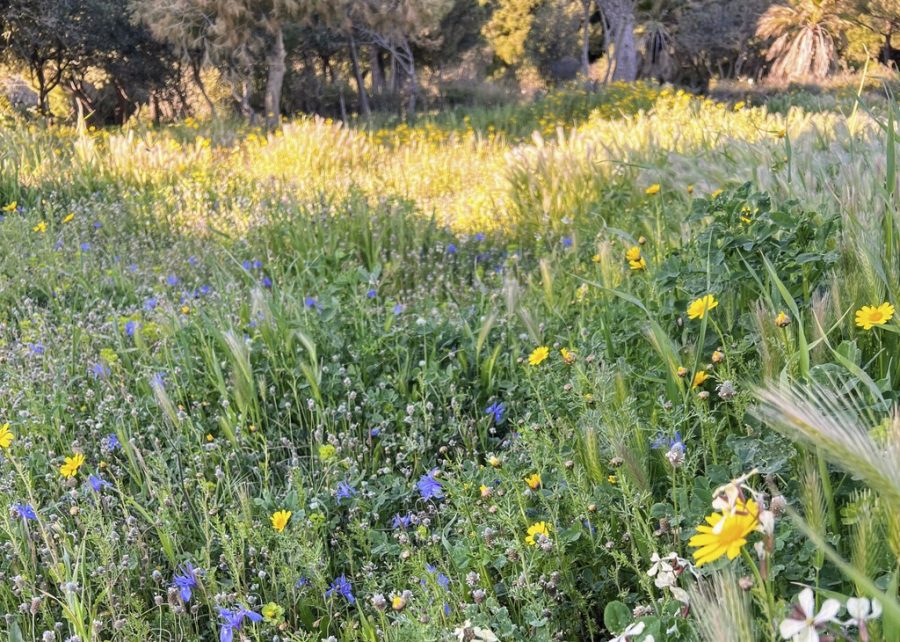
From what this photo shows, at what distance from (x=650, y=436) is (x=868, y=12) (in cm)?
2101

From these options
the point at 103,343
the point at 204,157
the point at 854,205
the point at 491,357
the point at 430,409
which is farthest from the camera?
the point at 204,157

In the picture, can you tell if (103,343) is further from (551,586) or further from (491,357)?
(551,586)

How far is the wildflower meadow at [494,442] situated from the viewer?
107 cm

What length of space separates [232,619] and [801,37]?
25934 millimetres

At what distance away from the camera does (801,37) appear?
2308 centimetres

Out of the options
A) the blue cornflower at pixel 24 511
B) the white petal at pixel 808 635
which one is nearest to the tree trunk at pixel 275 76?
the blue cornflower at pixel 24 511

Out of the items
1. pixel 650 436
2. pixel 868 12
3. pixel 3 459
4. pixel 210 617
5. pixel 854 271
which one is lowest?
pixel 210 617

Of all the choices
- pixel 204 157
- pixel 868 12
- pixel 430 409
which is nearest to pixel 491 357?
pixel 430 409

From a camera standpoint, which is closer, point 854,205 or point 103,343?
point 854,205

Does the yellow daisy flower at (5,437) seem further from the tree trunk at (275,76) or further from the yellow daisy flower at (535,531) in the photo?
the tree trunk at (275,76)

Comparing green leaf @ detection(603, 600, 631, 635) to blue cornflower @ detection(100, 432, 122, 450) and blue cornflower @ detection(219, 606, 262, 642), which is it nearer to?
blue cornflower @ detection(219, 606, 262, 642)

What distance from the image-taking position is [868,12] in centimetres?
1856

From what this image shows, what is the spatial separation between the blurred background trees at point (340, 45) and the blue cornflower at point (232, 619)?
3.69m

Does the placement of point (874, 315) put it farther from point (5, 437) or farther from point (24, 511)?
point (5, 437)
